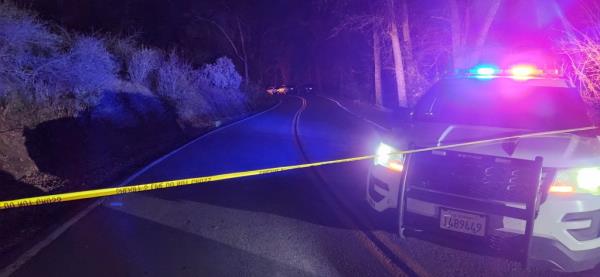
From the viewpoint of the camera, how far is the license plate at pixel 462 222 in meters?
3.49

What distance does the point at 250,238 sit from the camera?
4.72 m

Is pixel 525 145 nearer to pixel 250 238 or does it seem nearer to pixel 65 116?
pixel 250 238

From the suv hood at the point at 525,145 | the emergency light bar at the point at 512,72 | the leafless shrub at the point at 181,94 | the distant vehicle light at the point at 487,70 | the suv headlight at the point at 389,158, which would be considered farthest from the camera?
the leafless shrub at the point at 181,94

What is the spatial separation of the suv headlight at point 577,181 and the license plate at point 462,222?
646mm

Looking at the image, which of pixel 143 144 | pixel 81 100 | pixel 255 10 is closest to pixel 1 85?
pixel 81 100

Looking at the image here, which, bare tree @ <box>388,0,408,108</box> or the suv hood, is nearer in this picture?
the suv hood

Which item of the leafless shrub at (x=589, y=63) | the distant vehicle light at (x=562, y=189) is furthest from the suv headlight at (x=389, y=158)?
the leafless shrub at (x=589, y=63)

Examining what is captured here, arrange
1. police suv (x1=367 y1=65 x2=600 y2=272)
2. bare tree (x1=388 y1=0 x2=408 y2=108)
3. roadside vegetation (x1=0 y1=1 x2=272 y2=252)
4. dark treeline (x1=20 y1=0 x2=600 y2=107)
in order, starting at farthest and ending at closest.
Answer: bare tree (x1=388 y1=0 x2=408 y2=108)
dark treeline (x1=20 y1=0 x2=600 y2=107)
roadside vegetation (x1=0 y1=1 x2=272 y2=252)
police suv (x1=367 y1=65 x2=600 y2=272)

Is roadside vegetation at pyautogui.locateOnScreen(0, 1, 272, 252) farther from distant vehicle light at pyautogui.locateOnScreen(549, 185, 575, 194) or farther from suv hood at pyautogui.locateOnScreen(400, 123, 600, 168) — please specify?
distant vehicle light at pyautogui.locateOnScreen(549, 185, 575, 194)

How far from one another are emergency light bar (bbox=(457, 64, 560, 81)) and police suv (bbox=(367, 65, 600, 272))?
31.2 inches

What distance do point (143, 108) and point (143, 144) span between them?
11.2 ft

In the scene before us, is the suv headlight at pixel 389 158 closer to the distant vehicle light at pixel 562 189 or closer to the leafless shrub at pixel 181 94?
the distant vehicle light at pixel 562 189

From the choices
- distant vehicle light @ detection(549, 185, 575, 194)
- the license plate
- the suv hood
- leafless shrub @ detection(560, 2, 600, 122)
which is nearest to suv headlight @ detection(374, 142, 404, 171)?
the suv hood

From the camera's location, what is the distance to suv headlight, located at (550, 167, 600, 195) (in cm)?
345
